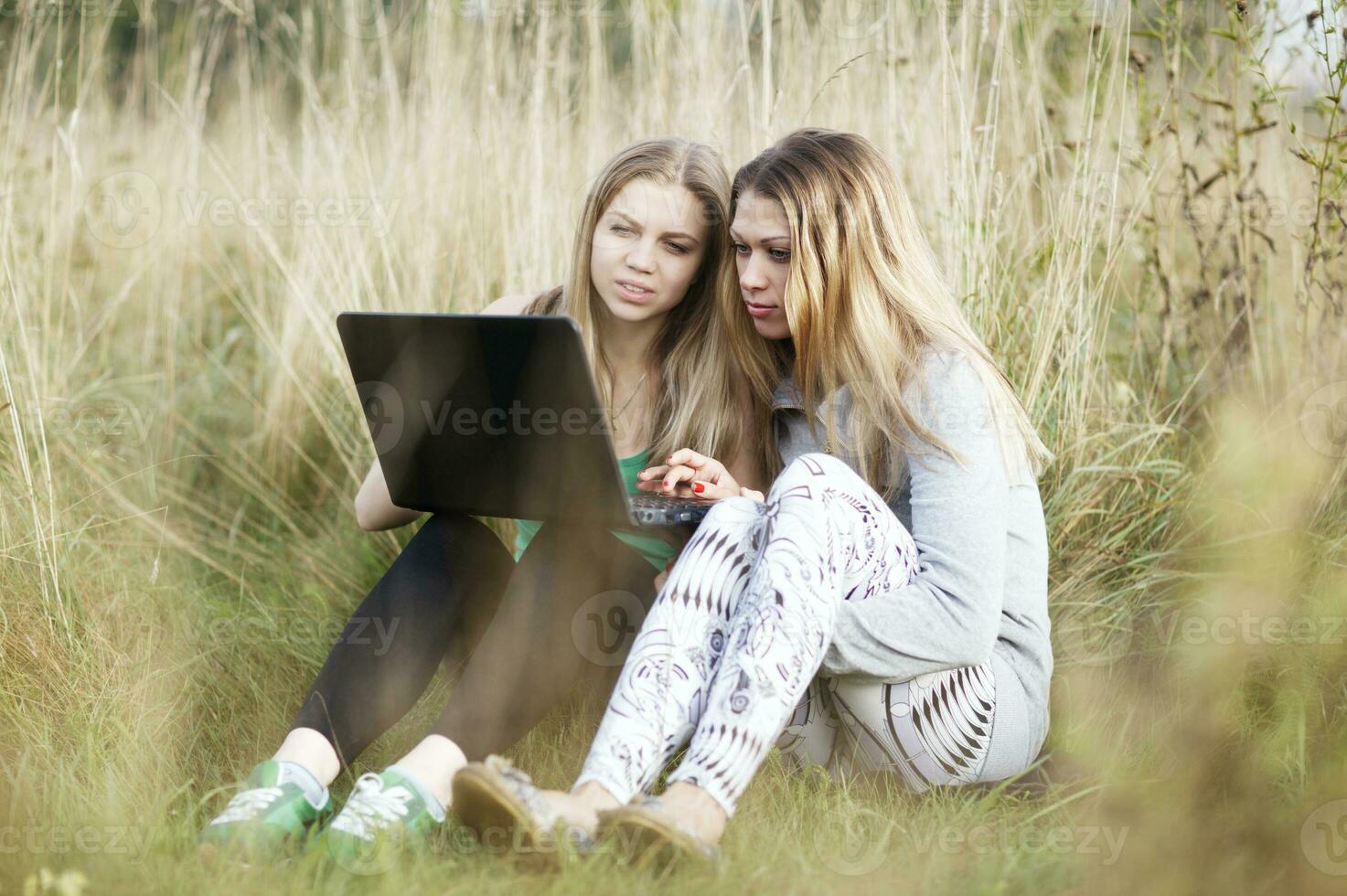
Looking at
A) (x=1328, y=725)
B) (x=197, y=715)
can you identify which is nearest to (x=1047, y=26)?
(x=1328, y=725)

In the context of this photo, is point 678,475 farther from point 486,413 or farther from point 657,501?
point 486,413

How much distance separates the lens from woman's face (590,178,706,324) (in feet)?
6.15

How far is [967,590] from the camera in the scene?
4.87 feet

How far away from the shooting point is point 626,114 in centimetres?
269
